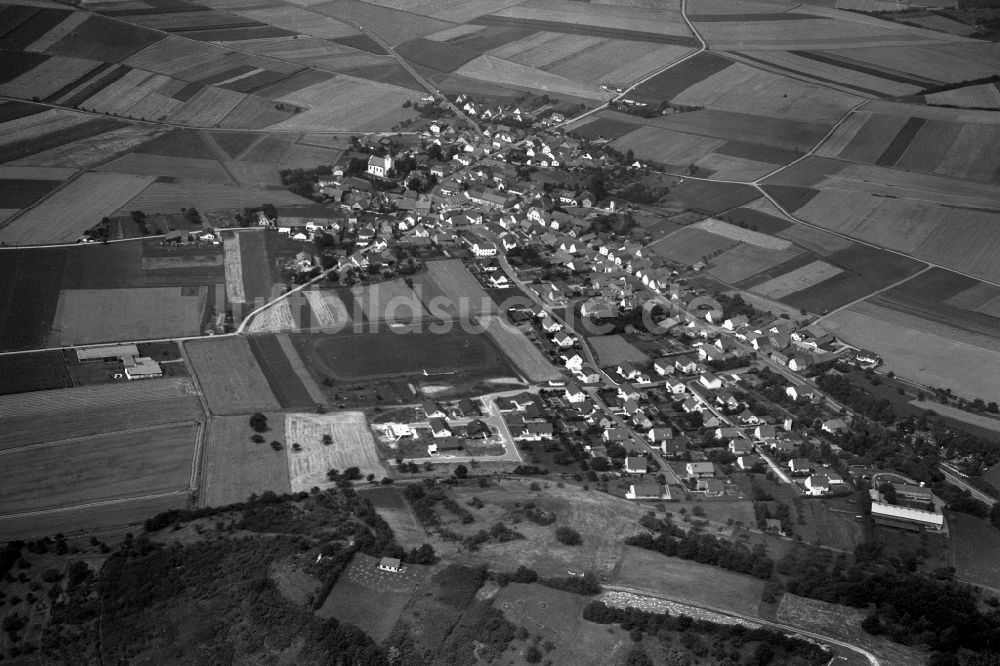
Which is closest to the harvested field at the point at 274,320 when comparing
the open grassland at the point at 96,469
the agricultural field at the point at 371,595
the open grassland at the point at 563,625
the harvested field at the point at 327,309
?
the harvested field at the point at 327,309

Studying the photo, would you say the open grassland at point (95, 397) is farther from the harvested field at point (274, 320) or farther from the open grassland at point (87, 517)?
the open grassland at point (87, 517)

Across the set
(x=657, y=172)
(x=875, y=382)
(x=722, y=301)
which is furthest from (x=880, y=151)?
(x=875, y=382)

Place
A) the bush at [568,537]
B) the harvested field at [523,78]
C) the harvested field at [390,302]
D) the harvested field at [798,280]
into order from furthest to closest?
the harvested field at [523,78], the harvested field at [798,280], the harvested field at [390,302], the bush at [568,537]

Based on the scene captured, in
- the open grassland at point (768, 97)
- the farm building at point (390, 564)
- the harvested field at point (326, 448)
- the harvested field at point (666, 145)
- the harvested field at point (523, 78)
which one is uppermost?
the harvested field at point (523, 78)

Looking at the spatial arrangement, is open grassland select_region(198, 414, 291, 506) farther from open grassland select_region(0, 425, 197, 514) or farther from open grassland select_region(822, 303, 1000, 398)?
open grassland select_region(822, 303, 1000, 398)

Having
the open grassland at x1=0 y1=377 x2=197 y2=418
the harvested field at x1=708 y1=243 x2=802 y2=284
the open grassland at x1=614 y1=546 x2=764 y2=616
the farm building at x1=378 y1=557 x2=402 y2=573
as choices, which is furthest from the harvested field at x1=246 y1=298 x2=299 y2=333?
the harvested field at x1=708 y1=243 x2=802 y2=284
